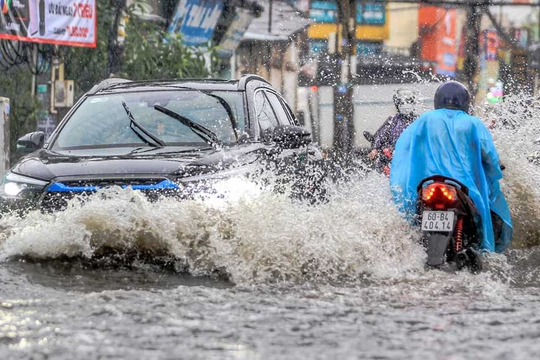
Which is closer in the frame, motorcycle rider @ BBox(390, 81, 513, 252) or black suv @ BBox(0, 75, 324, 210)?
black suv @ BBox(0, 75, 324, 210)

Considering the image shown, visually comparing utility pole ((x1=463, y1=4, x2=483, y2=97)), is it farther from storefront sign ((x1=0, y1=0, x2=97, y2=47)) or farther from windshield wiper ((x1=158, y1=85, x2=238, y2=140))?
windshield wiper ((x1=158, y1=85, x2=238, y2=140))

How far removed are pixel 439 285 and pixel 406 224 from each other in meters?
0.94

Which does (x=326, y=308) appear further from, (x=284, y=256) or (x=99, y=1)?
(x=99, y=1)

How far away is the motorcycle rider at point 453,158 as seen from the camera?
872 cm

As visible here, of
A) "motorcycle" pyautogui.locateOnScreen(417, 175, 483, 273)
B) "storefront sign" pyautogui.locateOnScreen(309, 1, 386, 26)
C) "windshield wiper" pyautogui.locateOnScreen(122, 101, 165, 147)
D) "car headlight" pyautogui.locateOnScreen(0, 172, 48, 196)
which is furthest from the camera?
"storefront sign" pyautogui.locateOnScreen(309, 1, 386, 26)

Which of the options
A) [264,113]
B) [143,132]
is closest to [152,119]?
[143,132]

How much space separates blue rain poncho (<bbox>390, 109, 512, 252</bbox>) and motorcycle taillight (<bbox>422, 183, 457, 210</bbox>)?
0.24m

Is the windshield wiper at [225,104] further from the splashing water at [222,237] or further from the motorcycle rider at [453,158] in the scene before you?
the motorcycle rider at [453,158]

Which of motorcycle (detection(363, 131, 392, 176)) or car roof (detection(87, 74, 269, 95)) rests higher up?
car roof (detection(87, 74, 269, 95))

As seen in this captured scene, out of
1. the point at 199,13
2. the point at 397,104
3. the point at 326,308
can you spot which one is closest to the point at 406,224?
the point at 326,308

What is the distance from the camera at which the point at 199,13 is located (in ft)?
108

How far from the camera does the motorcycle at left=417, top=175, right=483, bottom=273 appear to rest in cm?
840

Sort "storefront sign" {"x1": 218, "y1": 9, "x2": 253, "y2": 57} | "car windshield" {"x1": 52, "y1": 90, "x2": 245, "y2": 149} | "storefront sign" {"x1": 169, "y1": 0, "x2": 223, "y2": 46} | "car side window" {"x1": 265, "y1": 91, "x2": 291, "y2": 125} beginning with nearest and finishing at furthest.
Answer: "car windshield" {"x1": 52, "y1": 90, "x2": 245, "y2": 149} < "car side window" {"x1": 265, "y1": 91, "x2": 291, "y2": 125} < "storefront sign" {"x1": 169, "y1": 0, "x2": 223, "y2": 46} < "storefront sign" {"x1": 218, "y1": 9, "x2": 253, "y2": 57}

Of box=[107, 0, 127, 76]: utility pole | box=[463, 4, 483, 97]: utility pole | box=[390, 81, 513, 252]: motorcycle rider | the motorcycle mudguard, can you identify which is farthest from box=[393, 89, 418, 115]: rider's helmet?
box=[463, 4, 483, 97]: utility pole
